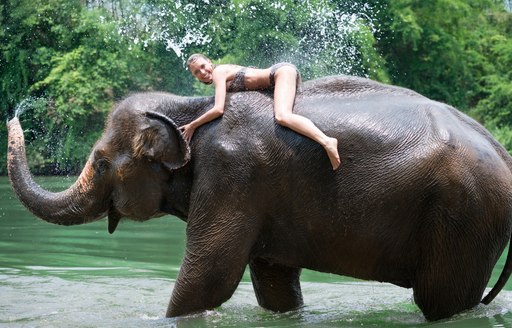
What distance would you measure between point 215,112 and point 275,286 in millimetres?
1431

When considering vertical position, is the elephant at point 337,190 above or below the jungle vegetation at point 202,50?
below

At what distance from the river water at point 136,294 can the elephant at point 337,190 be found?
348 millimetres

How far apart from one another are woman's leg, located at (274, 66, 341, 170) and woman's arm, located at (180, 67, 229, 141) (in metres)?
0.32

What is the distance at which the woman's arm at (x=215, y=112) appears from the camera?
6.43 meters

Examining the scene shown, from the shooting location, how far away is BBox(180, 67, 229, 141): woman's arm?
6.43 m

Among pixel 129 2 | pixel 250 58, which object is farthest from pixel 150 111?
pixel 129 2

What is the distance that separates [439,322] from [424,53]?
1299 inches

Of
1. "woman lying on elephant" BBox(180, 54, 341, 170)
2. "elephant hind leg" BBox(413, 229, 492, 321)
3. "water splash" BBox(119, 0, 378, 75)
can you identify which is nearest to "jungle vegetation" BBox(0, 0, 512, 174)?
"water splash" BBox(119, 0, 378, 75)

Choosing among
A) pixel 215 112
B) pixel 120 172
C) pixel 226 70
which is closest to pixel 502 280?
pixel 215 112

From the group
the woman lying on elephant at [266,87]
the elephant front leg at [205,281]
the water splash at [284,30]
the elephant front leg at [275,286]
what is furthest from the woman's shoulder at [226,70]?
the water splash at [284,30]

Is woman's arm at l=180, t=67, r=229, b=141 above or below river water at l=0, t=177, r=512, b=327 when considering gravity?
above

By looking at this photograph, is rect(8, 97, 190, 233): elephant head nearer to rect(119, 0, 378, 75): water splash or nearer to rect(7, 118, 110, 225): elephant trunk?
rect(7, 118, 110, 225): elephant trunk

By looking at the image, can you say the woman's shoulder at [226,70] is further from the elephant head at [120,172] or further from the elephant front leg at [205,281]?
the elephant front leg at [205,281]

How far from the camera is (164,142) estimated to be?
649cm
